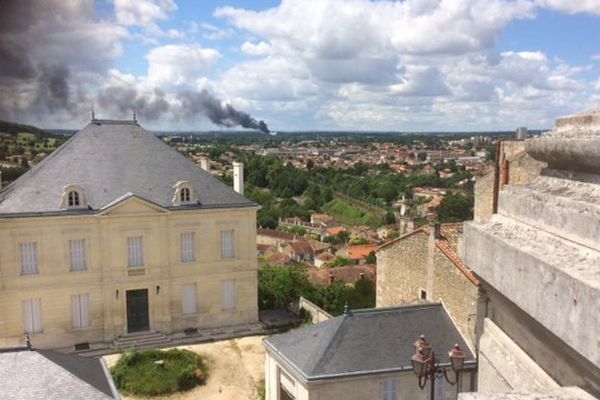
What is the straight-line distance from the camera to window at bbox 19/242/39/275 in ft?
65.7

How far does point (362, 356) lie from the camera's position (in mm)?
13359

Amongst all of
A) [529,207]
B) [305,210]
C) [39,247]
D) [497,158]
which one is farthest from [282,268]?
[305,210]

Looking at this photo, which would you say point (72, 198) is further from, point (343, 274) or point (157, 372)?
point (343, 274)

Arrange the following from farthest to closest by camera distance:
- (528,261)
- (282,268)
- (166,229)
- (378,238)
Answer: (378,238) → (282,268) → (166,229) → (528,261)

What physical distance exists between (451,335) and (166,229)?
12.3 meters

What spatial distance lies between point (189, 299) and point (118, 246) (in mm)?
3713

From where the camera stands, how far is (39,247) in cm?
2016

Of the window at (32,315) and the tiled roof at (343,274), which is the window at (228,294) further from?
the tiled roof at (343,274)

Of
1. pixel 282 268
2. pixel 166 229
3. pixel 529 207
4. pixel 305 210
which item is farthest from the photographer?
pixel 305 210

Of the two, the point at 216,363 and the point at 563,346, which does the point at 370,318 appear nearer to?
the point at 216,363

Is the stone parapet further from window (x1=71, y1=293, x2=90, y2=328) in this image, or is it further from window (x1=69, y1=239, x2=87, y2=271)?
window (x1=71, y1=293, x2=90, y2=328)

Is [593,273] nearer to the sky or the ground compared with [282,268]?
nearer to the sky

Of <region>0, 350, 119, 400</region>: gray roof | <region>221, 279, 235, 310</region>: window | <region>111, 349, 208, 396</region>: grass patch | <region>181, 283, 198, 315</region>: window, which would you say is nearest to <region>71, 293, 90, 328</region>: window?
<region>111, 349, 208, 396</region>: grass patch

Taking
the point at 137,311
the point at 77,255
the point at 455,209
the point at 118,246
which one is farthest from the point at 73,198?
the point at 455,209
